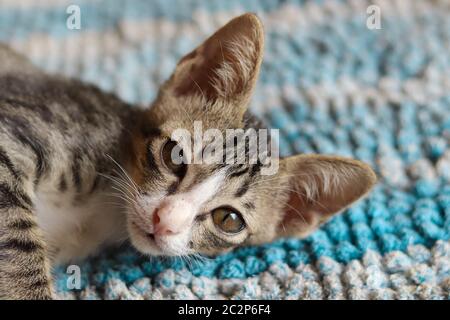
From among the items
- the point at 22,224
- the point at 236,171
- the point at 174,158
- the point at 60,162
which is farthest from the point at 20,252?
the point at 236,171

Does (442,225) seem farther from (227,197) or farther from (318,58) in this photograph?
(318,58)

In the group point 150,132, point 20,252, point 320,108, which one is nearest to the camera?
point 20,252

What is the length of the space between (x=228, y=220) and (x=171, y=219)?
0.49 feet

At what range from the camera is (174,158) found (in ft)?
3.79

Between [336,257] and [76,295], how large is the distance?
0.55 m

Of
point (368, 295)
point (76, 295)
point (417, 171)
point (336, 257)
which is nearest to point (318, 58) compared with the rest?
point (417, 171)

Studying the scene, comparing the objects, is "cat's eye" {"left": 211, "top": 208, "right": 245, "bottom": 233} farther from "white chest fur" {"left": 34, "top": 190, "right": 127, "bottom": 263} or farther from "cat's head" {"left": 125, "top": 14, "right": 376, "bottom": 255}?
"white chest fur" {"left": 34, "top": 190, "right": 127, "bottom": 263}

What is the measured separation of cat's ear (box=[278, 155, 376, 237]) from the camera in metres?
1.17

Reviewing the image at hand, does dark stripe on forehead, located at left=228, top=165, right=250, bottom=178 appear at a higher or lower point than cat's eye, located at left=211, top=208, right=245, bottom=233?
higher

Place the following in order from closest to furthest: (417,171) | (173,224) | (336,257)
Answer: (173,224) → (336,257) → (417,171)

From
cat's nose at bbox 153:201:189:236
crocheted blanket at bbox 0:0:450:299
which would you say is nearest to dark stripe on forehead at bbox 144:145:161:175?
cat's nose at bbox 153:201:189:236

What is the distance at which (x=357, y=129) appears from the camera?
62.8 inches

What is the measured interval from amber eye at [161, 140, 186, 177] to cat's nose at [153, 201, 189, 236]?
0.29 ft

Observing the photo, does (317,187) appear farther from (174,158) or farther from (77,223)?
(77,223)
